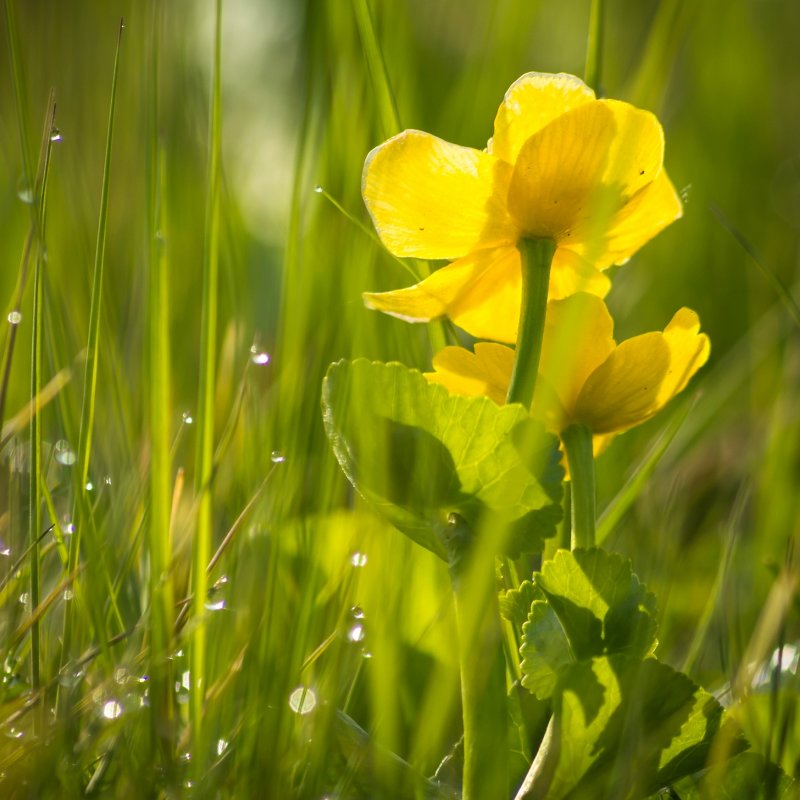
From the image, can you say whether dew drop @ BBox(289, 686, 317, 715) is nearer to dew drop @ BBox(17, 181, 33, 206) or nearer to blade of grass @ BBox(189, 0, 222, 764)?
blade of grass @ BBox(189, 0, 222, 764)

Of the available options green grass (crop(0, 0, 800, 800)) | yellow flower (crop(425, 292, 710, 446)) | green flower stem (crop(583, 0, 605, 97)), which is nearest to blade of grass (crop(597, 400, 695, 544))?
green grass (crop(0, 0, 800, 800))

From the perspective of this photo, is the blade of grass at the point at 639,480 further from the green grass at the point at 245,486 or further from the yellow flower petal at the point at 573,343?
the yellow flower petal at the point at 573,343

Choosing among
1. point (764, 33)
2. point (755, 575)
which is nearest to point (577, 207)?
point (755, 575)

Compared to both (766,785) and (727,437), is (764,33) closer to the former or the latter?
(727,437)

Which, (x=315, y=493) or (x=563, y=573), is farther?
(x=315, y=493)

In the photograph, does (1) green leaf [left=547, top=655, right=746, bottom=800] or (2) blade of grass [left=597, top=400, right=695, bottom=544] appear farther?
(2) blade of grass [left=597, top=400, right=695, bottom=544]

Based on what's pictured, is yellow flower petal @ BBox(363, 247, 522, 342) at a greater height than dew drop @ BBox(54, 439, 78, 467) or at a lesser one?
greater
